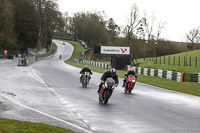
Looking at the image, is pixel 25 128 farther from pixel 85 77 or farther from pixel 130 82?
pixel 85 77

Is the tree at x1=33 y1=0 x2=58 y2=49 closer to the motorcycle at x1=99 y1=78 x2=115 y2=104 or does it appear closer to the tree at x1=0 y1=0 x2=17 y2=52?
the tree at x1=0 y1=0 x2=17 y2=52

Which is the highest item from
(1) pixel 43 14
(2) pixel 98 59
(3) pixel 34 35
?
(1) pixel 43 14

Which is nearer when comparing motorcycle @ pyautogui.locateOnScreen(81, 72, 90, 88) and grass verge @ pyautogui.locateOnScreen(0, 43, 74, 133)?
grass verge @ pyautogui.locateOnScreen(0, 43, 74, 133)

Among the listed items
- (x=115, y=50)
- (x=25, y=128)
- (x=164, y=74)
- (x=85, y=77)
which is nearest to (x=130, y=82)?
(x=85, y=77)

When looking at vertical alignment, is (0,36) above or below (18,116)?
above

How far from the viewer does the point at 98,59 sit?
104 metres

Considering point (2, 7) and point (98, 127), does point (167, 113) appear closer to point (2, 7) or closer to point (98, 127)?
point (98, 127)

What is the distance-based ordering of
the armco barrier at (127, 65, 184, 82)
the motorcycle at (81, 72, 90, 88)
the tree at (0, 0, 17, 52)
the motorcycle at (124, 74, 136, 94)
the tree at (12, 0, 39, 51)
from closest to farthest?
the motorcycle at (124, 74, 136, 94)
the motorcycle at (81, 72, 90, 88)
the armco barrier at (127, 65, 184, 82)
the tree at (0, 0, 17, 52)
the tree at (12, 0, 39, 51)

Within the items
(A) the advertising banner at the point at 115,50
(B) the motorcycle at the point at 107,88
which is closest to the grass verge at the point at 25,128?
(B) the motorcycle at the point at 107,88

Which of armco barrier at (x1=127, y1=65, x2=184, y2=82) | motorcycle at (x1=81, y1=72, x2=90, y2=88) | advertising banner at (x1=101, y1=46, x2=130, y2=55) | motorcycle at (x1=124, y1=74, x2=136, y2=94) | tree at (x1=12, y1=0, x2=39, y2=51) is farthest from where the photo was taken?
tree at (x1=12, y1=0, x2=39, y2=51)

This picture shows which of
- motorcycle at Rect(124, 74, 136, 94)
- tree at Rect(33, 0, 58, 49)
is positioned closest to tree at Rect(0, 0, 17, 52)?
tree at Rect(33, 0, 58, 49)

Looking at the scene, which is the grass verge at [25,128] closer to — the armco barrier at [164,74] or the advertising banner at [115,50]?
the armco barrier at [164,74]

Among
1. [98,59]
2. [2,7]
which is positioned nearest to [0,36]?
[2,7]

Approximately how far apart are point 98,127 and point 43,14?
86.6 m
